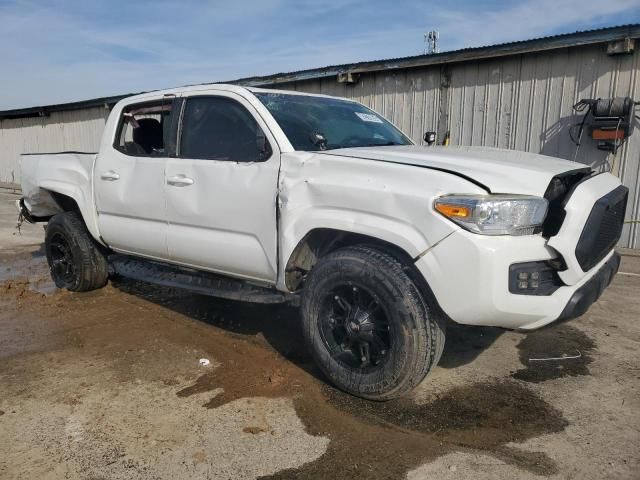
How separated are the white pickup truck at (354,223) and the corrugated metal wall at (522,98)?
4787 mm

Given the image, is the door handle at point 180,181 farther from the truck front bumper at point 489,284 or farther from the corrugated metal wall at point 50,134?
the corrugated metal wall at point 50,134

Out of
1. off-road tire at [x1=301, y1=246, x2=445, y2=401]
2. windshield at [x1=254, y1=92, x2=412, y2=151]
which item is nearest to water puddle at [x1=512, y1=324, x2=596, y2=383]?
off-road tire at [x1=301, y1=246, x2=445, y2=401]

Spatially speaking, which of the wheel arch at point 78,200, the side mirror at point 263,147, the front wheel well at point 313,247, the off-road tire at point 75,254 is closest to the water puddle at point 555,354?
the front wheel well at point 313,247

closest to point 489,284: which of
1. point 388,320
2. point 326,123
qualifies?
point 388,320

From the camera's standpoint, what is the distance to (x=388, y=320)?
2979mm

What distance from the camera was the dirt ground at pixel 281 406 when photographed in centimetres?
257

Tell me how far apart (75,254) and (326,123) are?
3068 millimetres

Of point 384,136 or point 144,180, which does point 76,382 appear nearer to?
point 144,180

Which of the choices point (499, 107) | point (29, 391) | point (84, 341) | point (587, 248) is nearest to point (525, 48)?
point (499, 107)

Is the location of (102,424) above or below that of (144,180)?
below

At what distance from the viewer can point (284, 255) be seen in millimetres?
3404

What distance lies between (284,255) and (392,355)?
37.4 inches

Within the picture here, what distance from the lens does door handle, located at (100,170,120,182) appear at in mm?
4656

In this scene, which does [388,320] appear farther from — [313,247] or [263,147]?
[263,147]
